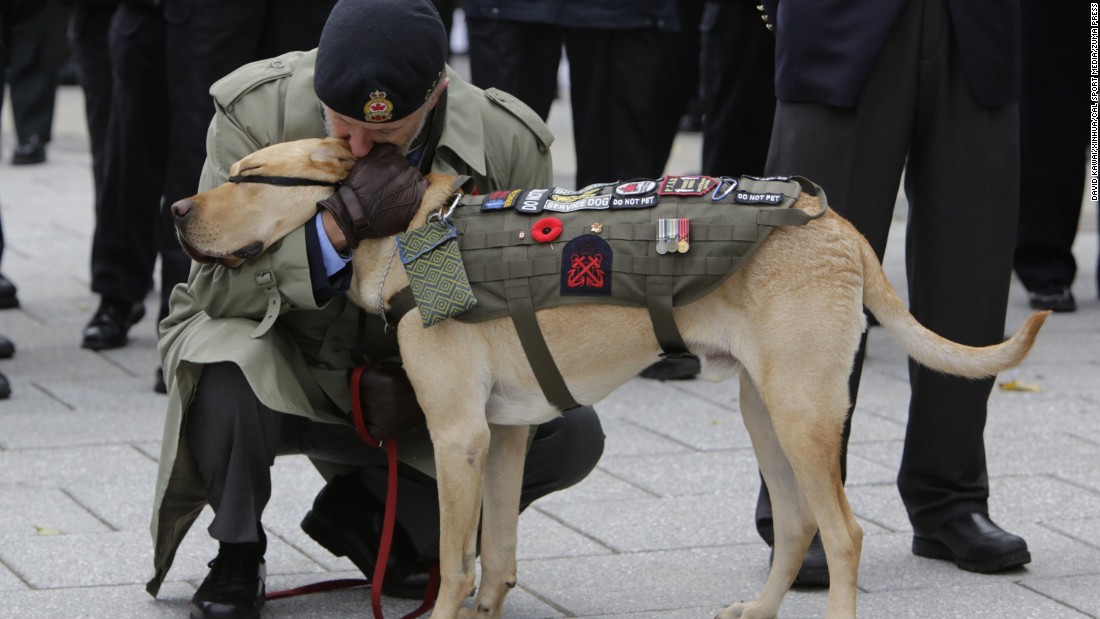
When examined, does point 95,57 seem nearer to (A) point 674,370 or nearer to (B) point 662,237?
(A) point 674,370

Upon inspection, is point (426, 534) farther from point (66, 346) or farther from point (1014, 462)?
point (66, 346)

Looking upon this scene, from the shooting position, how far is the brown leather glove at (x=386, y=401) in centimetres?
328

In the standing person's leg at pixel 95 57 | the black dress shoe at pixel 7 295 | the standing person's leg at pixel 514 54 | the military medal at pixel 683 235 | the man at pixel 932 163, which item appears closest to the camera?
the military medal at pixel 683 235

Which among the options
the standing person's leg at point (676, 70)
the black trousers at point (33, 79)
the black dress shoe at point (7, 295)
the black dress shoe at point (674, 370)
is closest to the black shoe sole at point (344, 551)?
the black dress shoe at point (674, 370)

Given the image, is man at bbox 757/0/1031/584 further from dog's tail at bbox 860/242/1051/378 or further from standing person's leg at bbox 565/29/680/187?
standing person's leg at bbox 565/29/680/187

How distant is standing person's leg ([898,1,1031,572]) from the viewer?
3652 millimetres

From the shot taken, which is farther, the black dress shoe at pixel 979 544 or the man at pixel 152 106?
the man at pixel 152 106

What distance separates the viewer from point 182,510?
135 inches

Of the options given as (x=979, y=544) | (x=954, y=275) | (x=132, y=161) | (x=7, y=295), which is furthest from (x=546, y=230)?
(x=7, y=295)

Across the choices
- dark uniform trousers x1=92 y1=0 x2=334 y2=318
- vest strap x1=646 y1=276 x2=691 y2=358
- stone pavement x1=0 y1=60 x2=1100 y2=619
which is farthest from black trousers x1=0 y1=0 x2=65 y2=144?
vest strap x1=646 y1=276 x2=691 y2=358

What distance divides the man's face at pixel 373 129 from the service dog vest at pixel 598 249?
0.88 feet

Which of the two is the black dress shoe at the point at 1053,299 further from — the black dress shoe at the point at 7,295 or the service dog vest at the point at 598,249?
the black dress shoe at the point at 7,295

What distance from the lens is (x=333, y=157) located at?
10.3 ft

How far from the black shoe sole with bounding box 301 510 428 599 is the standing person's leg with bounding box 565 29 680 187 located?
262cm
